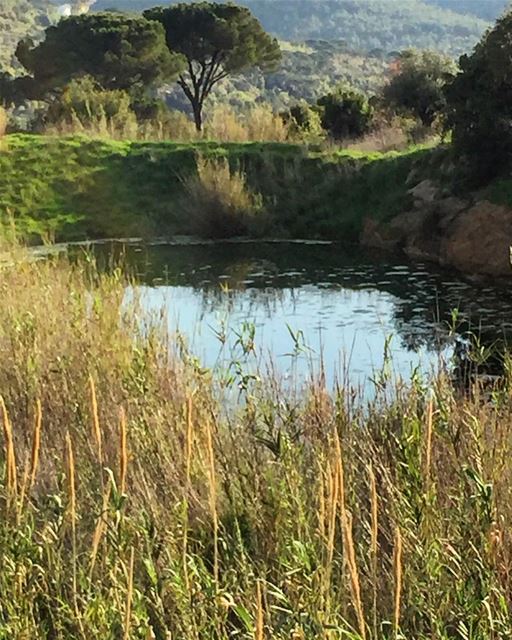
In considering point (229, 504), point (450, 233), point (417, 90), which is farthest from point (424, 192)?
point (229, 504)

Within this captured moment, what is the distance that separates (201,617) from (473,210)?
35.5 feet

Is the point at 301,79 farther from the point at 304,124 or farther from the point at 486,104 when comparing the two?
the point at 486,104

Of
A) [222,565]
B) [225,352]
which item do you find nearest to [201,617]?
[222,565]

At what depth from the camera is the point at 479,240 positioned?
1198 cm

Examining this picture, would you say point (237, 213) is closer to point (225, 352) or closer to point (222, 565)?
point (225, 352)

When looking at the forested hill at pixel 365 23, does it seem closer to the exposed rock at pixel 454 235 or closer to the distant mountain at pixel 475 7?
the distant mountain at pixel 475 7

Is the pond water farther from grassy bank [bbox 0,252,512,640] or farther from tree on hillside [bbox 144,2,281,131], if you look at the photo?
tree on hillside [bbox 144,2,281,131]

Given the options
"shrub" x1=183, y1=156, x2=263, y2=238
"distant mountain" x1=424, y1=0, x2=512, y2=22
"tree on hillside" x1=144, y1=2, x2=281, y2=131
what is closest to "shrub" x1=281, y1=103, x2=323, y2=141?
"shrub" x1=183, y1=156, x2=263, y2=238

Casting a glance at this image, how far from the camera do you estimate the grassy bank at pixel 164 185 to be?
48.4ft

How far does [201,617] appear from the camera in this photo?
2.21 metres

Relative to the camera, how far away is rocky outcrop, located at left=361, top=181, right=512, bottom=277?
11.7 m

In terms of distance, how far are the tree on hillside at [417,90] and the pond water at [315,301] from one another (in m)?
7.24

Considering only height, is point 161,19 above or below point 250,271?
above

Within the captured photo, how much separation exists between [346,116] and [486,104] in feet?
22.7
